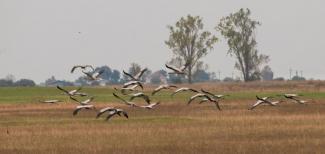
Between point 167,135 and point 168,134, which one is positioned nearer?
point 167,135

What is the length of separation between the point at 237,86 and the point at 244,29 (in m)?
21.8

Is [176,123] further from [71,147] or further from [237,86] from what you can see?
[237,86]

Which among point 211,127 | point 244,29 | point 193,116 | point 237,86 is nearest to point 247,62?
point 244,29

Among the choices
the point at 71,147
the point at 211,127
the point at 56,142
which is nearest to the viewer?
the point at 71,147

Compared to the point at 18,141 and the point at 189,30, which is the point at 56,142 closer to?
the point at 18,141

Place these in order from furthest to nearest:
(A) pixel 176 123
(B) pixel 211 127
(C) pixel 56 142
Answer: (A) pixel 176 123, (B) pixel 211 127, (C) pixel 56 142

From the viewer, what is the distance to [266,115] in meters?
53.2

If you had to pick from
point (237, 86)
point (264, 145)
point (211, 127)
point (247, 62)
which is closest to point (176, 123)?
point (211, 127)

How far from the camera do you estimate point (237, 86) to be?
415ft

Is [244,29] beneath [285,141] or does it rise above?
above

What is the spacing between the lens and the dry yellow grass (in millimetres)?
31945

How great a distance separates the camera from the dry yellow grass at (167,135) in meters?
31.9

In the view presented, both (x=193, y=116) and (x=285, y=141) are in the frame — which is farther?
(x=193, y=116)

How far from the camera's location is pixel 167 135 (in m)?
38.0
